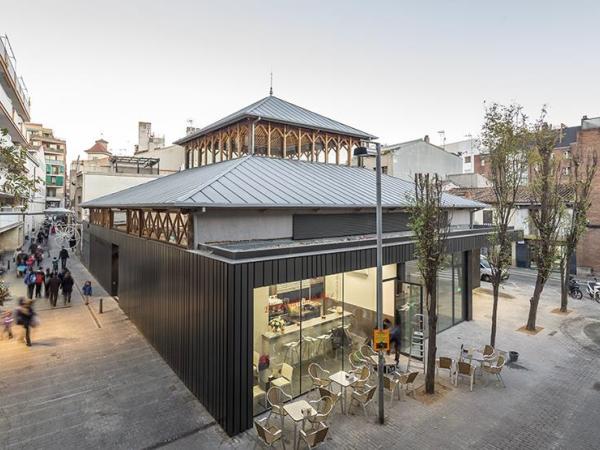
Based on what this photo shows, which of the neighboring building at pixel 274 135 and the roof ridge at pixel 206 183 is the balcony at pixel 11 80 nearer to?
the neighboring building at pixel 274 135

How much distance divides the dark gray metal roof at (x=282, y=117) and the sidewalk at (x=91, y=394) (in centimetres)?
1126

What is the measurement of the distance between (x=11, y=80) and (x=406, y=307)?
22.1 meters

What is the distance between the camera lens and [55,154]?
7519 centimetres

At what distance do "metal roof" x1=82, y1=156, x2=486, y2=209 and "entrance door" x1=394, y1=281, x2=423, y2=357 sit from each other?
3475 mm

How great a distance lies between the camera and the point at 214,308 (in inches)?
357

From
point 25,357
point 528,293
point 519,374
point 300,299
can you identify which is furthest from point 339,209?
point 528,293

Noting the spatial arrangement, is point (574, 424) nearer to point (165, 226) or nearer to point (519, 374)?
point (519, 374)

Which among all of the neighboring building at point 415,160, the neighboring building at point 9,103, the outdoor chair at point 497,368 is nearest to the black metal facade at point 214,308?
the outdoor chair at point 497,368

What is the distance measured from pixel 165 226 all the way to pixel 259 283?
18.5 feet

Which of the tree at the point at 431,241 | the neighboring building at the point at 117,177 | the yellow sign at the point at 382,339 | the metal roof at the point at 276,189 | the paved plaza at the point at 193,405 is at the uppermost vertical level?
the neighboring building at the point at 117,177

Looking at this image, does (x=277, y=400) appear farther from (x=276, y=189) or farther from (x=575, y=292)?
(x=575, y=292)

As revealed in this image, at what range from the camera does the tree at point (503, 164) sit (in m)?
13.8

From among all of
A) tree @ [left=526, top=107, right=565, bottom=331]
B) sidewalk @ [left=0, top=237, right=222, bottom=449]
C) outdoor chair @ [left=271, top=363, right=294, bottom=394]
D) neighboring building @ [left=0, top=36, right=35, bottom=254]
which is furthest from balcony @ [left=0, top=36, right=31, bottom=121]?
tree @ [left=526, top=107, right=565, bottom=331]

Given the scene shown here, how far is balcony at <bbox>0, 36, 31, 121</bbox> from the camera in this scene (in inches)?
628
